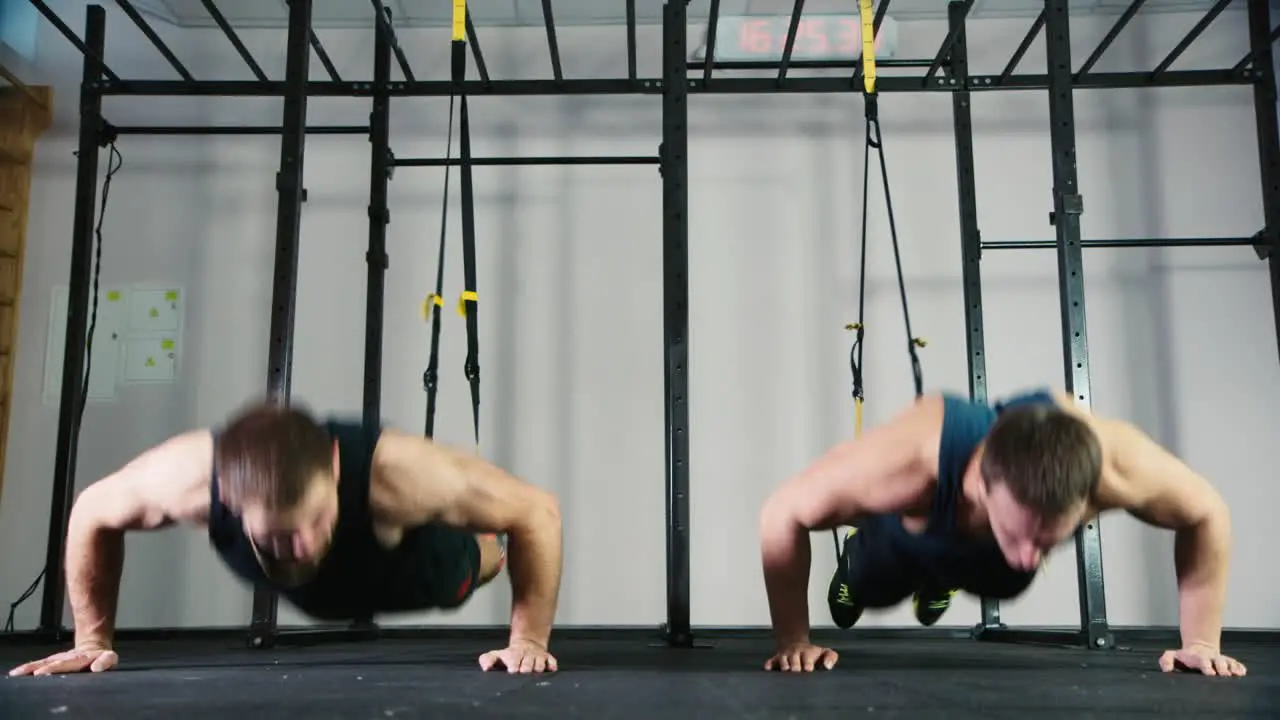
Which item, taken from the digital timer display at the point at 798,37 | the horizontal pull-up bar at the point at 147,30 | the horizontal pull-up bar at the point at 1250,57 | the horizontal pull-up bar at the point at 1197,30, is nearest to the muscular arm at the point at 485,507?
the horizontal pull-up bar at the point at 147,30

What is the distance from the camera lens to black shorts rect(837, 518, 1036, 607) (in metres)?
2.19

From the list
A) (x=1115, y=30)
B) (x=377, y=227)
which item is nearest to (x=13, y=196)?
(x=377, y=227)

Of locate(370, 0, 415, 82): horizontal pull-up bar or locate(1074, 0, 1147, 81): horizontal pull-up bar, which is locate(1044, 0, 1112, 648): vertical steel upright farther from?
locate(370, 0, 415, 82): horizontal pull-up bar

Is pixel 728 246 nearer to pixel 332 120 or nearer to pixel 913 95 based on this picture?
pixel 913 95

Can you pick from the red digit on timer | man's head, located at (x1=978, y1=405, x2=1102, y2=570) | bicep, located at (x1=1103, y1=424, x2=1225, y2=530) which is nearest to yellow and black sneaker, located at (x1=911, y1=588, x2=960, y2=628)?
bicep, located at (x1=1103, y1=424, x2=1225, y2=530)

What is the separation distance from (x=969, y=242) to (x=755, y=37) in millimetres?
1179

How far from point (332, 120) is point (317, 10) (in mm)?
466

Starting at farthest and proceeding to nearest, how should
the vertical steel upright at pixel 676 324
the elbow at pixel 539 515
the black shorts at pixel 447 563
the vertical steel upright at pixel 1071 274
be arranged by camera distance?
the vertical steel upright at pixel 676 324
the vertical steel upright at pixel 1071 274
the black shorts at pixel 447 563
the elbow at pixel 539 515

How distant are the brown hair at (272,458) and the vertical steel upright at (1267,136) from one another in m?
3.02

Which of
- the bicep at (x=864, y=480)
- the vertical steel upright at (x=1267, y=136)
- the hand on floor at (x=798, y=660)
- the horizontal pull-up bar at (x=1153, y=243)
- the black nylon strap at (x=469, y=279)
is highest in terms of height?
the vertical steel upright at (x=1267, y=136)

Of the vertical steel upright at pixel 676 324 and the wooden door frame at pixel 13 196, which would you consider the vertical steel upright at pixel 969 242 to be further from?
the wooden door frame at pixel 13 196

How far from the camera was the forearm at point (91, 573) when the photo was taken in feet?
6.86

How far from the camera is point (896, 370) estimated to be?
154 inches

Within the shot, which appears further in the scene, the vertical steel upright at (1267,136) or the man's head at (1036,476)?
the vertical steel upright at (1267,136)
